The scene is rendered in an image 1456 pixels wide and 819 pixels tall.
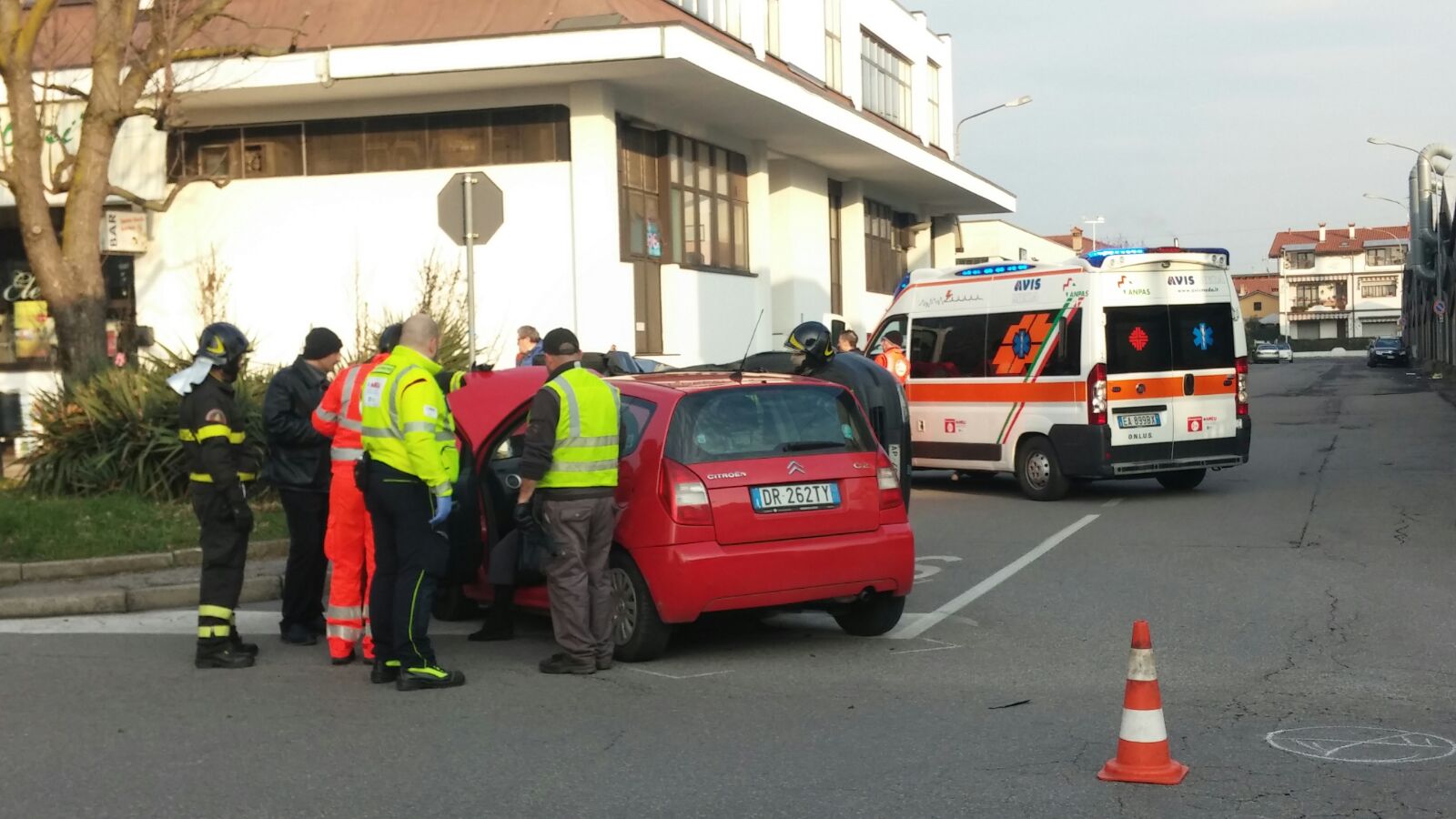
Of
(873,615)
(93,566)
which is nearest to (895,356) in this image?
(873,615)

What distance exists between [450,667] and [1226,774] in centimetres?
420

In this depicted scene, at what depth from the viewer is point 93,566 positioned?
11.5 m

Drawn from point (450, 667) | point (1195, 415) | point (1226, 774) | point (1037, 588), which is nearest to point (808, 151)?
point (1195, 415)

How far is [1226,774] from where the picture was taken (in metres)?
5.91

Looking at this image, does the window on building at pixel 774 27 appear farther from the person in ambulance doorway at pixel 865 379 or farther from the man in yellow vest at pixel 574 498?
the man in yellow vest at pixel 574 498

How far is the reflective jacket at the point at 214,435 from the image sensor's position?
8.45 metres

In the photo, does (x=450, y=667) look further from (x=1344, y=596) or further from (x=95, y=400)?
(x=95, y=400)

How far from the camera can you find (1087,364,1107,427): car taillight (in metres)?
15.7

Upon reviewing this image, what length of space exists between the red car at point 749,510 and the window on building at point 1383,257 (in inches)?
5609

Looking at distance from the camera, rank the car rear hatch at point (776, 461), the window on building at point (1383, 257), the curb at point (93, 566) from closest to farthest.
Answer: the car rear hatch at point (776, 461) → the curb at point (93, 566) → the window on building at point (1383, 257)

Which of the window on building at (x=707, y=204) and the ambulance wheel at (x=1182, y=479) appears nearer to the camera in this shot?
the ambulance wheel at (x=1182, y=479)

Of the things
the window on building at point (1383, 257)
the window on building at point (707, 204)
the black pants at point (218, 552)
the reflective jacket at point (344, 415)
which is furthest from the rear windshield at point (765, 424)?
the window on building at point (1383, 257)

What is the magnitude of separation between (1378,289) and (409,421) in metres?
145

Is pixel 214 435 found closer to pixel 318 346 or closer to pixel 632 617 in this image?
pixel 318 346
